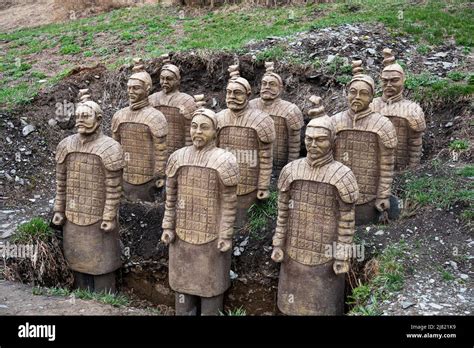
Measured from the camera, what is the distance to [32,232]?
6.89m

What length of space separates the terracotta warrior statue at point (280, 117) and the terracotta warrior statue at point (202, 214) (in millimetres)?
2079

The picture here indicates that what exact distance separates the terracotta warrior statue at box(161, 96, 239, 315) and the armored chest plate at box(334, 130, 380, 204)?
64.3 inches

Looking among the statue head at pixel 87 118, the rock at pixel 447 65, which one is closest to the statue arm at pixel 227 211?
the statue head at pixel 87 118

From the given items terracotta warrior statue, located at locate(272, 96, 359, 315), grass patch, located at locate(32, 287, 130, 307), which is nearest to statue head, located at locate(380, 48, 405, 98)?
terracotta warrior statue, located at locate(272, 96, 359, 315)

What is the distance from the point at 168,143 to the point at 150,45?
4322mm

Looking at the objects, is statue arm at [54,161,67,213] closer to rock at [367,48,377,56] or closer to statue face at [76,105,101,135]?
statue face at [76,105,101,135]

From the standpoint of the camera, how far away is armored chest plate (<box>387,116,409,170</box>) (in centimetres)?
772

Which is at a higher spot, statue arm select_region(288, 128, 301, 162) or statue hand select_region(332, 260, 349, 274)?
statue arm select_region(288, 128, 301, 162)

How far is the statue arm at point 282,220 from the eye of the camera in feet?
19.5

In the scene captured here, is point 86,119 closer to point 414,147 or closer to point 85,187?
point 85,187

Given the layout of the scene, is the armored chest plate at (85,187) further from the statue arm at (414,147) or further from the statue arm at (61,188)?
the statue arm at (414,147)

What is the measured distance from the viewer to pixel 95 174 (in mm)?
6598

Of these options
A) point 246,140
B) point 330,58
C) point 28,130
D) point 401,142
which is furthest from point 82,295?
point 330,58
